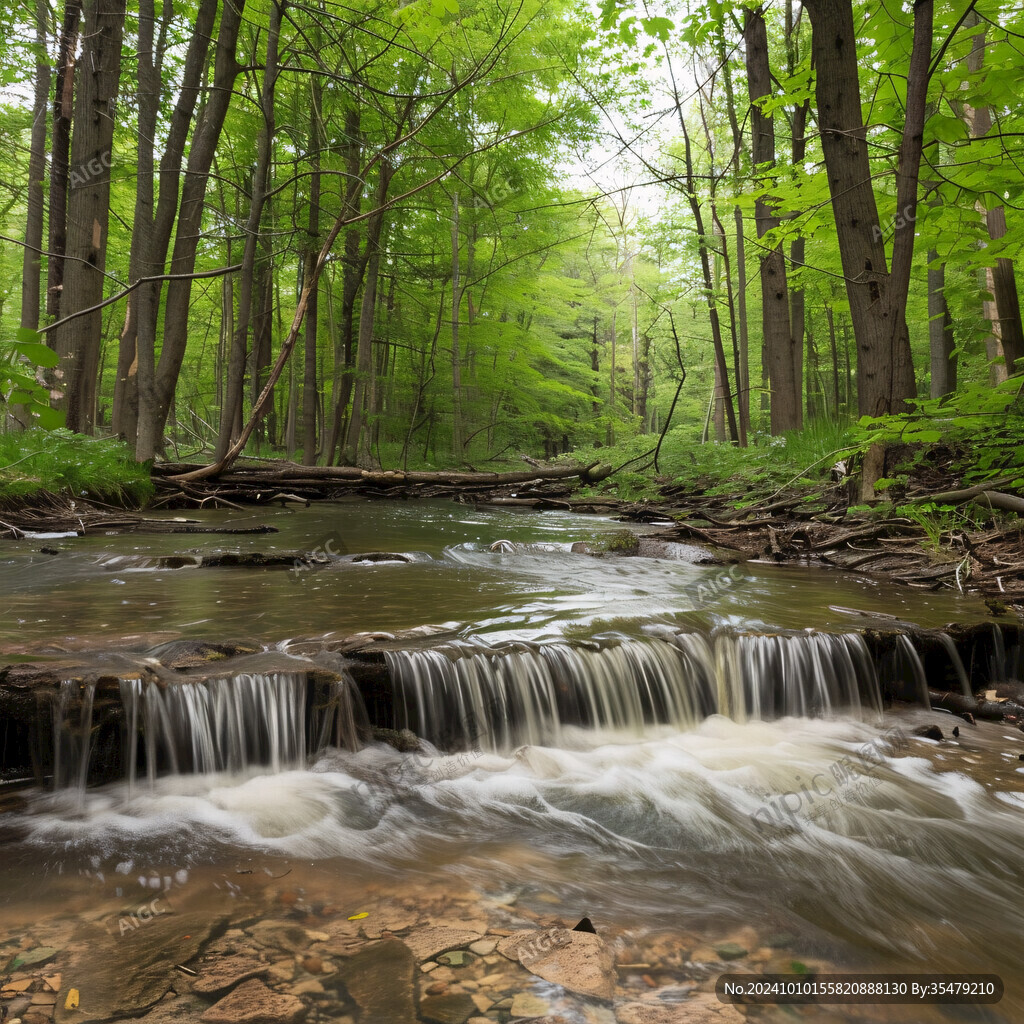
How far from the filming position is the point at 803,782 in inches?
139

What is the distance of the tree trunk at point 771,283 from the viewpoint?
36.5ft

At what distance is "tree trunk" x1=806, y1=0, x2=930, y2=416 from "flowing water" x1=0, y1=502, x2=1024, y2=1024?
2.27 metres

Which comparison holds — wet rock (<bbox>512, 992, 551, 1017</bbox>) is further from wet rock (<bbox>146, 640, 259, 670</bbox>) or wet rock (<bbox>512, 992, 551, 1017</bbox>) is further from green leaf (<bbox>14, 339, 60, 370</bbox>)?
wet rock (<bbox>146, 640, 259, 670</bbox>)

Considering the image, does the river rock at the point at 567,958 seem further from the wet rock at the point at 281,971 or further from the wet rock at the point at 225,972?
the wet rock at the point at 225,972

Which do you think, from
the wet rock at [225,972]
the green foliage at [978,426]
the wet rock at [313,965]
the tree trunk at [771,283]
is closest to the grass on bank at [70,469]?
the wet rock at [225,972]

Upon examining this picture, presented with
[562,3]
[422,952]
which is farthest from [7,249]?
[422,952]

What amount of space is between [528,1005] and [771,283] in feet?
39.0

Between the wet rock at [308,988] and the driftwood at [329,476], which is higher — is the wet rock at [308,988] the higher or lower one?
the lower one

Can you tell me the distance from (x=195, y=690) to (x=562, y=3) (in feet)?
61.7

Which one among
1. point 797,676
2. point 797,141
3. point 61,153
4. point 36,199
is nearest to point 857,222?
point 797,676

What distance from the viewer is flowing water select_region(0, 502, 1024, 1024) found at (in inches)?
91.4

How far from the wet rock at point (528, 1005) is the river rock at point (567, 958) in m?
0.09

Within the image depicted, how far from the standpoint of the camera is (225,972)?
1.88 meters

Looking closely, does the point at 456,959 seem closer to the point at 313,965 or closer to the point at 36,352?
the point at 313,965
